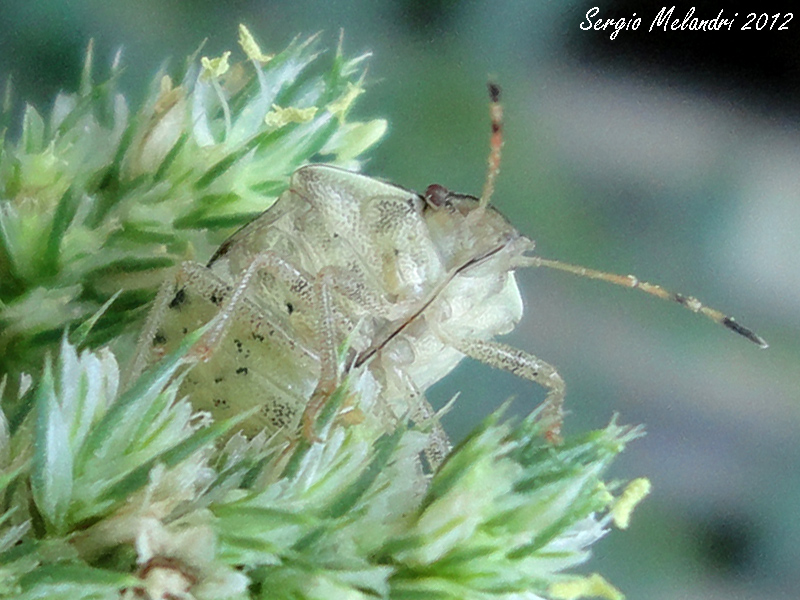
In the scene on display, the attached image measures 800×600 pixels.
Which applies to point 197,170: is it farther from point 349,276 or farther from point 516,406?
point 516,406

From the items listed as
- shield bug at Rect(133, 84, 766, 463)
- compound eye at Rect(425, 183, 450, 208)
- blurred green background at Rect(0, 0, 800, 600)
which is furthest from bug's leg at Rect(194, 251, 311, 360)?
blurred green background at Rect(0, 0, 800, 600)

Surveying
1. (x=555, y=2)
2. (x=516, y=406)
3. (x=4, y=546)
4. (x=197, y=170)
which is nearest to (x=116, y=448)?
(x=4, y=546)

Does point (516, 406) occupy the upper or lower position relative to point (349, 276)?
upper

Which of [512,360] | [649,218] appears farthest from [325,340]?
[649,218]

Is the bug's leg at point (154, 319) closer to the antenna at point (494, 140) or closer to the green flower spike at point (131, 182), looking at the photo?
the green flower spike at point (131, 182)

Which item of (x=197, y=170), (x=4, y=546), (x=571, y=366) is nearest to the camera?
(x=4, y=546)

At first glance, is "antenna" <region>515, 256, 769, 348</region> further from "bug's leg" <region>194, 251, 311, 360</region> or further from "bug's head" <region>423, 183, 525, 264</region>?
"bug's leg" <region>194, 251, 311, 360</region>

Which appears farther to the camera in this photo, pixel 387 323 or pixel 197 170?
pixel 387 323

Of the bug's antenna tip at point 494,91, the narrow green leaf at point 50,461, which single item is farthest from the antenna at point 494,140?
the narrow green leaf at point 50,461
